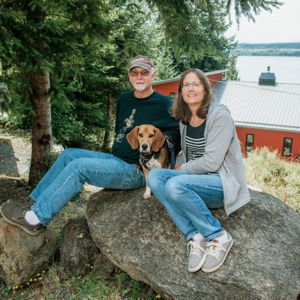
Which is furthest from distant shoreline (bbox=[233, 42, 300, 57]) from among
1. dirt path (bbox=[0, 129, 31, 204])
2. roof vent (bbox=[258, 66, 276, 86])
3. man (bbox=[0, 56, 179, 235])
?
man (bbox=[0, 56, 179, 235])

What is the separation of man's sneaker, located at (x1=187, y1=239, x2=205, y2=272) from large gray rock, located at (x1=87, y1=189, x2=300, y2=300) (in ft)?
0.31

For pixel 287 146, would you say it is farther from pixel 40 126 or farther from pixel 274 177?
pixel 40 126

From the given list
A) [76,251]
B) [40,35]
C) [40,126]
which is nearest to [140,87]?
[40,35]

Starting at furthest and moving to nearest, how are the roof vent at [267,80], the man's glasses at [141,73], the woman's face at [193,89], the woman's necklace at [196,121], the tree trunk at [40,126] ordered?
1. the roof vent at [267,80]
2. the tree trunk at [40,126]
3. the man's glasses at [141,73]
4. the woman's necklace at [196,121]
5. the woman's face at [193,89]

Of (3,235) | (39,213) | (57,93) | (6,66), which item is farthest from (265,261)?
(6,66)

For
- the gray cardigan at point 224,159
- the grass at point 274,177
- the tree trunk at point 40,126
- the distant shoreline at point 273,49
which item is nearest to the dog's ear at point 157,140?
the gray cardigan at point 224,159

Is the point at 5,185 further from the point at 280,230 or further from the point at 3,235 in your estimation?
the point at 280,230

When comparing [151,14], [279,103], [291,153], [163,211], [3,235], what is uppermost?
[151,14]

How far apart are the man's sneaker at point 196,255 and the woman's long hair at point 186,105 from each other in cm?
131

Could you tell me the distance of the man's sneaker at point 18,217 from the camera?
423 centimetres

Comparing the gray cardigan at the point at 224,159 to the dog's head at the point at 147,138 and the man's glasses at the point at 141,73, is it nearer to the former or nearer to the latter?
the dog's head at the point at 147,138

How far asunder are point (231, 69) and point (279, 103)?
24.2 meters

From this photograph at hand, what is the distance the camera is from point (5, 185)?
775 cm

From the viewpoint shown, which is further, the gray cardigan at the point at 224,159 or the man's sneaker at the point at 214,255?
the gray cardigan at the point at 224,159
